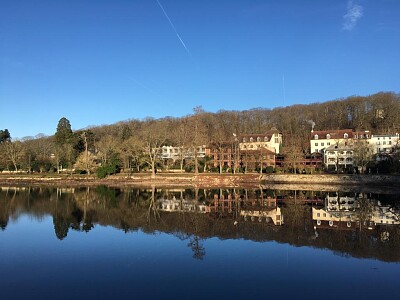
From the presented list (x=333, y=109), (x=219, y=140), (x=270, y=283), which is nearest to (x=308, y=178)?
(x=219, y=140)

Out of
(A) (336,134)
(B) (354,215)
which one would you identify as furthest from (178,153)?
(B) (354,215)

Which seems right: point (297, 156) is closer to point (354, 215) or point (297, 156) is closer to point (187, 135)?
point (187, 135)

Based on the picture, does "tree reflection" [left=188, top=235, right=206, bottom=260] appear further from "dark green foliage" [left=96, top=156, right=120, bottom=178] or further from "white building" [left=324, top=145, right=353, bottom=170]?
"white building" [left=324, top=145, right=353, bottom=170]

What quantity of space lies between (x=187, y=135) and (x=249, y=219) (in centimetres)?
4085

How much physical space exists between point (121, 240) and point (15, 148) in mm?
70647

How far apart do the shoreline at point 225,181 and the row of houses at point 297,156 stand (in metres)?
4.23

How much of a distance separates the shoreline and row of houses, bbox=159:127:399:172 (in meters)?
4.23

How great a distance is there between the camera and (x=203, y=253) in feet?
53.4

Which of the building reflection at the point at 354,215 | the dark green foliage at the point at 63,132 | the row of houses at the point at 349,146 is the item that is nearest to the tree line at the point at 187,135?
the dark green foliage at the point at 63,132

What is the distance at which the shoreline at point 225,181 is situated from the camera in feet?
162

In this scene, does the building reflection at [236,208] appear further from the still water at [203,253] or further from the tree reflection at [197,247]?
the tree reflection at [197,247]

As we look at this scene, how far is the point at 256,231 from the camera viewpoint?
69.1 feet

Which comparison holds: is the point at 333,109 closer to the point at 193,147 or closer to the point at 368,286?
the point at 193,147

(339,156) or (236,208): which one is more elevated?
(339,156)
